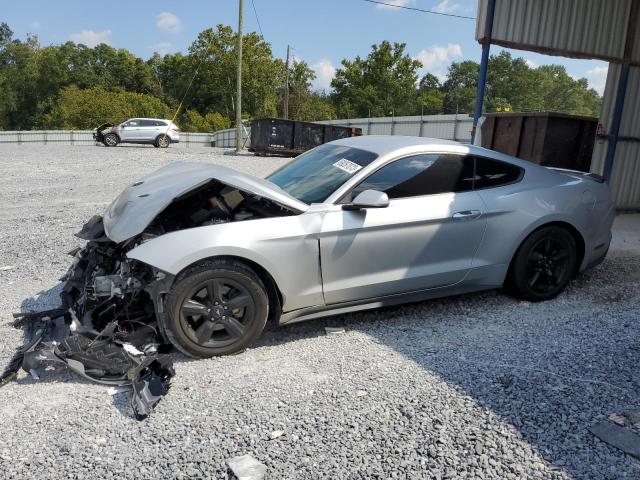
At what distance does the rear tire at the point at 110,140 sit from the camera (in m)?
27.0

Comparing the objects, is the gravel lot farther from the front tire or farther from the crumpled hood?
the crumpled hood

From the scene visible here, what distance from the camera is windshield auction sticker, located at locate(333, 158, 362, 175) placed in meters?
4.11

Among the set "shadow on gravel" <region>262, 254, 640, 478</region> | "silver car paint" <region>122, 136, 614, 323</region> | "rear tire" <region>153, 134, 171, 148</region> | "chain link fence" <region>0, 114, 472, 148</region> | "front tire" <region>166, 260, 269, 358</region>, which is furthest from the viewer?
"chain link fence" <region>0, 114, 472, 148</region>

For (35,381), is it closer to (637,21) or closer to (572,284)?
(572,284)

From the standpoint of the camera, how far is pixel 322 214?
3812mm

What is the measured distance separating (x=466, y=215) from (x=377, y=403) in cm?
→ 191

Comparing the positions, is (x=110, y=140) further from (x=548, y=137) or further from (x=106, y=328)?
(x=106, y=328)

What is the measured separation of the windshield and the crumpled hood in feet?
0.68

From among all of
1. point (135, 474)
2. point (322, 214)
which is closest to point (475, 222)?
point (322, 214)

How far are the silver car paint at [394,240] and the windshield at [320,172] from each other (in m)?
0.10

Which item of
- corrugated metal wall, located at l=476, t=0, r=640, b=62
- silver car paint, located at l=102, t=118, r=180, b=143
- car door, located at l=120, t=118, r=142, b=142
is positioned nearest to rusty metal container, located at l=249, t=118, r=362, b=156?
silver car paint, located at l=102, t=118, r=180, b=143

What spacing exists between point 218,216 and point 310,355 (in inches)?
49.4

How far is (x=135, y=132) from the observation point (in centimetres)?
2703

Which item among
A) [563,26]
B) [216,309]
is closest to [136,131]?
[563,26]
